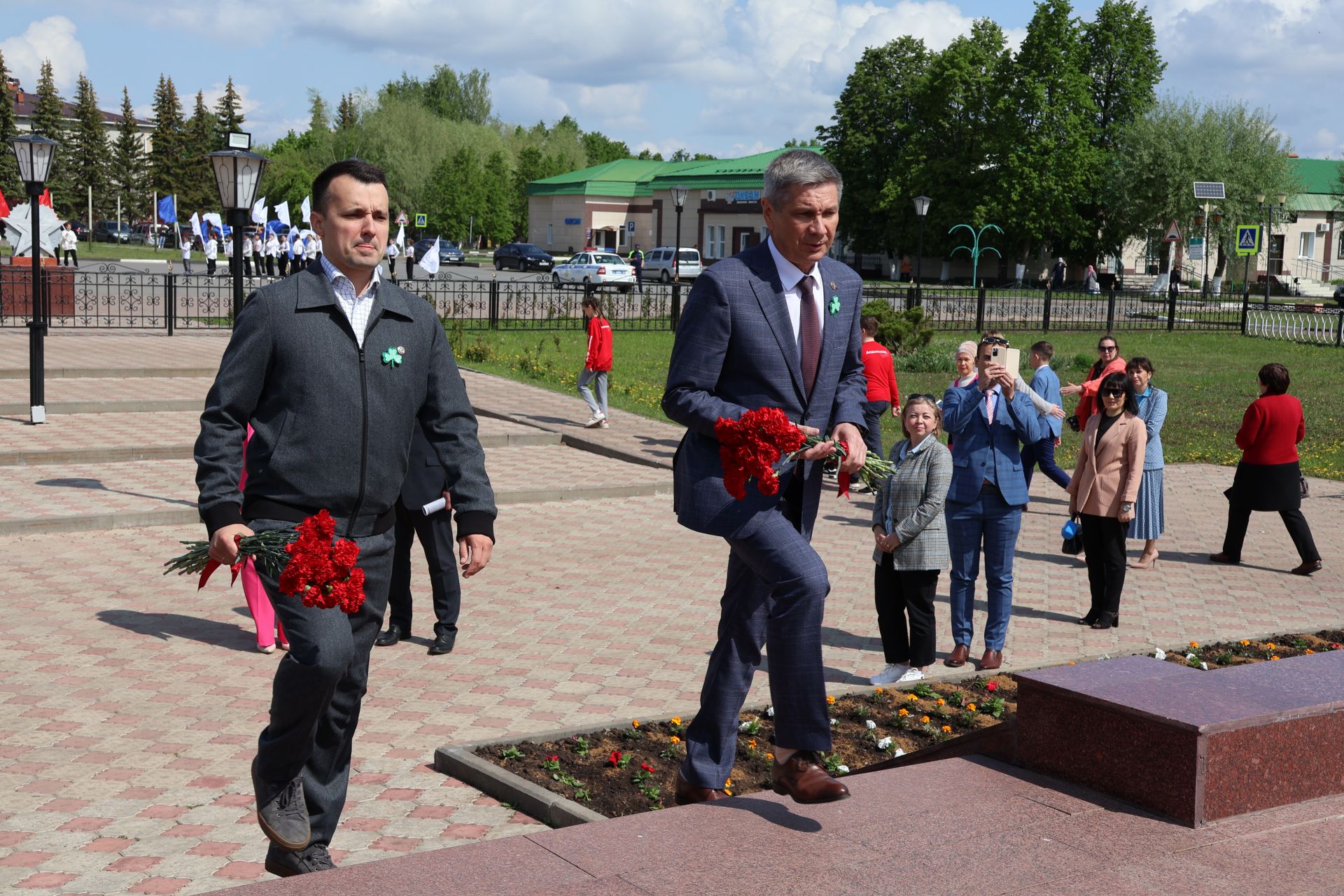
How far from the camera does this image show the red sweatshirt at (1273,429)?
10914 millimetres

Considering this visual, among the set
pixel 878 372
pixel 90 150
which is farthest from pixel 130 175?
pixel 878 372

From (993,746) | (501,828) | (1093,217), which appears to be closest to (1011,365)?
(993,746)

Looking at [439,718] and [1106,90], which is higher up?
[1106,90]

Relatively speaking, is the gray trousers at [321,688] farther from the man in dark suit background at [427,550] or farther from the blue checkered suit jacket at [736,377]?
the man in dark suit background at [427,550]

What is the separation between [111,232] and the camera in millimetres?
85250

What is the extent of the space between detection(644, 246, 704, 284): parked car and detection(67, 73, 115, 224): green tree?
161 feet

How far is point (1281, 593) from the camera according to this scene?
1024 centimetres

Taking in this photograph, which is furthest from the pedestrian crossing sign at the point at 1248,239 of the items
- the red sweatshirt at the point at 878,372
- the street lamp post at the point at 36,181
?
the street lamp post at the point at 36,181

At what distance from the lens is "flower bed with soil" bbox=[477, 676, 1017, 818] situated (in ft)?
18.0

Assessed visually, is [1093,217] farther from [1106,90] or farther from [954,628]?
[954,628]

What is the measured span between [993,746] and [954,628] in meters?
3.09

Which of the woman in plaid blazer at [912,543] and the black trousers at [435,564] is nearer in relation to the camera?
the woman in plaid blazer at [912,543]

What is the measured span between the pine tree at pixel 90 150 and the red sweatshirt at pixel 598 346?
276ft

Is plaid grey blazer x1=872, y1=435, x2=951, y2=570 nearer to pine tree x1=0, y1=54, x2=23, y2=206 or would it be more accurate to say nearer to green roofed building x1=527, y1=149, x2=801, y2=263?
green roofed building x1=527, y1=149, x2=801, y2=263
